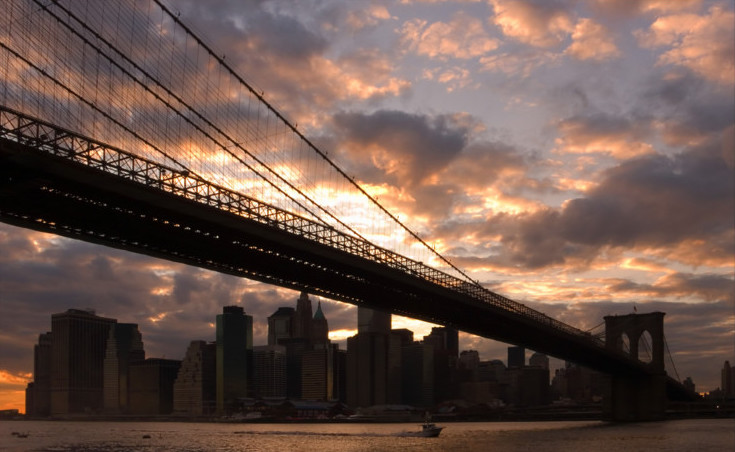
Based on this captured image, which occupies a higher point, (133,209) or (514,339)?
(133,209)

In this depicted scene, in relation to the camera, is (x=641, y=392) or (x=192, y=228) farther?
(x=641, y=392)

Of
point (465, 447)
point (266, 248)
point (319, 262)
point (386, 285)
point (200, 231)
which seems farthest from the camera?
point (465, 447)

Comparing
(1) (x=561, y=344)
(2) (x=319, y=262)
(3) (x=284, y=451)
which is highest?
(2) (x=319, y=262)

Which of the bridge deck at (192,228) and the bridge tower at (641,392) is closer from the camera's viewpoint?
the bridge deck at (192,228)

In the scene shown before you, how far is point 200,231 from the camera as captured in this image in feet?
152

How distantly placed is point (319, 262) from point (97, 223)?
15.9 meters

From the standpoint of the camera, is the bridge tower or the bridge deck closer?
the bridge deck

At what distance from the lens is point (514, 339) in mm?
89500

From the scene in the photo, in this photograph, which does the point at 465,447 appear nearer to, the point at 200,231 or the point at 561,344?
the point at 561,344

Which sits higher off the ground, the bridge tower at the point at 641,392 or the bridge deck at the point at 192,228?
the bridge deck at the point at 192,228

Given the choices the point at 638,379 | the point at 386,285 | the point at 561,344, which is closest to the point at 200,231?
the point at 386,285

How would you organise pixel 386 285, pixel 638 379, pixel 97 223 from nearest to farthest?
→ pixel 97 223, pixel 386 285, pixel 638 379

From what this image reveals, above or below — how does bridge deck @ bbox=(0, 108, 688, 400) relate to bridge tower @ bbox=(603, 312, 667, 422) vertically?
above

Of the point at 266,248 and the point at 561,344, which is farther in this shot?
the point at 561,344
